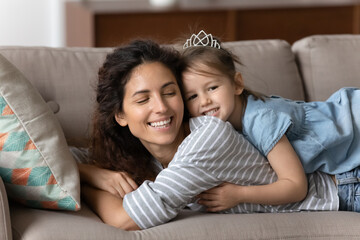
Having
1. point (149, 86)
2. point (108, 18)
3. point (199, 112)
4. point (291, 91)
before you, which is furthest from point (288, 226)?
point (108, 18)

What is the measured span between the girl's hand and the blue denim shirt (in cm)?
15

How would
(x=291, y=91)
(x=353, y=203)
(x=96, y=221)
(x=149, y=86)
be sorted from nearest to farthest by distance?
(x=96, y=221)
(x=149, y=86)
(x=353, y=203)
(x=291, y=91)

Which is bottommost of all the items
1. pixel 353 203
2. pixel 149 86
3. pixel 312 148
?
pixel 353 203

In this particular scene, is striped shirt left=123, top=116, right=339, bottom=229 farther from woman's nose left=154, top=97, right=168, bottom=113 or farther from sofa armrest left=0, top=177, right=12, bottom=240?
sofa armrest left=0, top=177, right=12, bottom=240

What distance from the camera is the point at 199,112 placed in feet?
5.98

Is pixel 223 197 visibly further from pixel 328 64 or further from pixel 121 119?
pixel 328 64

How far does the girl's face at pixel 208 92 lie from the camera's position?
1.80 metres

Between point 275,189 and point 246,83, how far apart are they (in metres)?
0.68

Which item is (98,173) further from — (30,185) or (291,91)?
(291,91)

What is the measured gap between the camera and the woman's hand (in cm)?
180

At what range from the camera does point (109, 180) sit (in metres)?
1.83

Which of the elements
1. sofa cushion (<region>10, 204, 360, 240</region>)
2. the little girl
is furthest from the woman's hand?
the little girl

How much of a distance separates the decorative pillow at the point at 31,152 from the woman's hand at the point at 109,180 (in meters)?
0.16

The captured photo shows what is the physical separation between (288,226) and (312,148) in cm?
30
